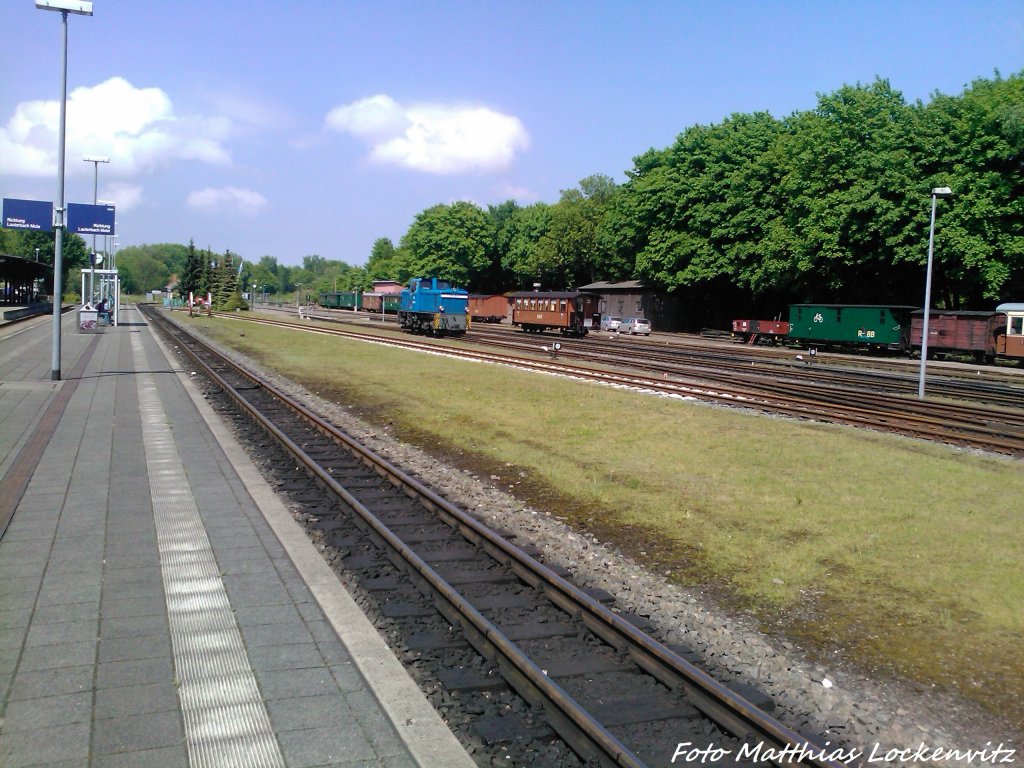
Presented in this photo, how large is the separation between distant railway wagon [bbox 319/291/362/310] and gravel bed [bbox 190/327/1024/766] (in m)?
113

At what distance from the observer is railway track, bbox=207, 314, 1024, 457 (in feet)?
54.6

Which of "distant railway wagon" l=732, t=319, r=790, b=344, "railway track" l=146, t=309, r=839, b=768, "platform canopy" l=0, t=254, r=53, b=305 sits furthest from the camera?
"distant railway wagon" l=732, t=319, r=790, b=344

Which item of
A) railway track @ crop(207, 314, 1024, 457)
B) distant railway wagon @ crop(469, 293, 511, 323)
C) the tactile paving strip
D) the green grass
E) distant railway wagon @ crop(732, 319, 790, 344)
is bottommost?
the tactile paving strip

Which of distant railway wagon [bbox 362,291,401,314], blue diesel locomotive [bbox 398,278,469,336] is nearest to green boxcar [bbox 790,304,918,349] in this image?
blue diesel locomotive [bbox 398,278,469,336]

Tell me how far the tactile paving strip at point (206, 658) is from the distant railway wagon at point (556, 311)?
150ft

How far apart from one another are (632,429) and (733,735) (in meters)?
11.4

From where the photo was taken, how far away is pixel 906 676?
5.81 m

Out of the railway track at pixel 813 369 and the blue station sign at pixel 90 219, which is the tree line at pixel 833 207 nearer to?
the railway track at pixel 813 369

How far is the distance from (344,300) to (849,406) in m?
111

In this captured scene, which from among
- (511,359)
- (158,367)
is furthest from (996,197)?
(158,367)

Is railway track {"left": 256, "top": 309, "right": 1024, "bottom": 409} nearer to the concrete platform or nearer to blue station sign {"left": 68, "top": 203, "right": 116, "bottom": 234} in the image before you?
blue station sign {"left": 68, "top": 203, "right": 116, "bottom": 234}

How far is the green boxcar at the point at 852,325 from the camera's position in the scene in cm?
4491

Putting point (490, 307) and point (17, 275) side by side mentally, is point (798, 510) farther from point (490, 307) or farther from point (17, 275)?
point (490, 307)

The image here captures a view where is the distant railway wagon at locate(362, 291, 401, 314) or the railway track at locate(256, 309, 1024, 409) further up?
the distant railway wagon at locate(362, 291, 401, 314)
